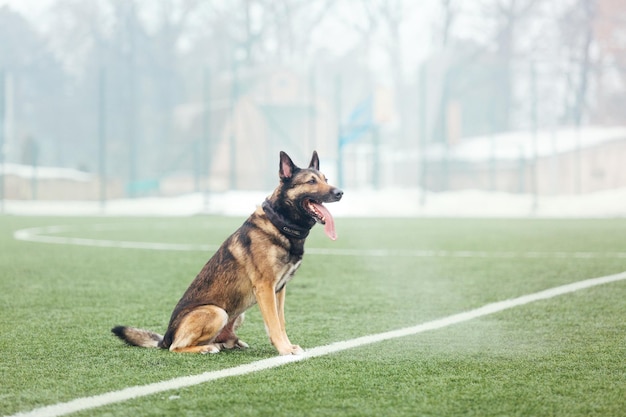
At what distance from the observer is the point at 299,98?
111ft

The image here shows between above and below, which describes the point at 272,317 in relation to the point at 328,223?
below

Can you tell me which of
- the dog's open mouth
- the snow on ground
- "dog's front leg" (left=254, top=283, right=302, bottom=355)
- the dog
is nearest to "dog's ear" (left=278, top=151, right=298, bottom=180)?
the dog

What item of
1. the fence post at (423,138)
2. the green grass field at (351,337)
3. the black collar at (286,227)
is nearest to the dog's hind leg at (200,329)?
the green grass field at (351,337)

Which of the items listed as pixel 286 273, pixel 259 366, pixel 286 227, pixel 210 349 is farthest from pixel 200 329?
pixel 286 227

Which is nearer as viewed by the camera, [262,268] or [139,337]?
[262,268]

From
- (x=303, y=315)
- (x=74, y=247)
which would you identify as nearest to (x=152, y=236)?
(x=74, y=247)

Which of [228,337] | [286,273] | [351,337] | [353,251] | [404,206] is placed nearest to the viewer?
[286,273]

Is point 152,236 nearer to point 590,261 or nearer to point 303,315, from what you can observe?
point 590,261

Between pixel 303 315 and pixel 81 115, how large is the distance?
1699 inches

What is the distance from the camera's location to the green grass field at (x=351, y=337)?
3355 mm

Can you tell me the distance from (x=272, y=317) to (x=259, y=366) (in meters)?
0.34

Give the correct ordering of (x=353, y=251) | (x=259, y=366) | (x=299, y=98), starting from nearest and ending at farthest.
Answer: (x=259, y=366), (x=353, y=251), (x=299, y=98)

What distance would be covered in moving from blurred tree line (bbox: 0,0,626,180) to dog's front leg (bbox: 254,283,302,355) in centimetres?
2239

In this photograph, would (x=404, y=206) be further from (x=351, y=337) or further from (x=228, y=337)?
(x=228, y=337)
